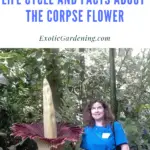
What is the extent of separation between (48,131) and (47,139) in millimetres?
176

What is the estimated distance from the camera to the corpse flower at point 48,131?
8.69 feet

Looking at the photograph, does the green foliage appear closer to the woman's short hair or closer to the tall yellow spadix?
the woman's short hair

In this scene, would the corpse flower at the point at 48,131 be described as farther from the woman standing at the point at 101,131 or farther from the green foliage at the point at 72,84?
the green foliage at the point at 72,84

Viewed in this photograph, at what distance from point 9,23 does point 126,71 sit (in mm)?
2356

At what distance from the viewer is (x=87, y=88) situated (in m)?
5.20

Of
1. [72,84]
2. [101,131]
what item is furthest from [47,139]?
[72,84]

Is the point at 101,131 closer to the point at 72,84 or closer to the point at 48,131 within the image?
the point at 48,131

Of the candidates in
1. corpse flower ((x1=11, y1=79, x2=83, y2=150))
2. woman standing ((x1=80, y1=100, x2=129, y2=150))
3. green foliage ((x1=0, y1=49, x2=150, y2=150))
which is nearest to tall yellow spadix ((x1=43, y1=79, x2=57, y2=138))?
corpse flower ((x1=11, y1=79, x2=83, y2=150))

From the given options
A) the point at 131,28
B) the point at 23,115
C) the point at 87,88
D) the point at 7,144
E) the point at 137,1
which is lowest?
the point at 7,144

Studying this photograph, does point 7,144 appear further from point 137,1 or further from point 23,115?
point 137,1

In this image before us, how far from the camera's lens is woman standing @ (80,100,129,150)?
285 centimetres

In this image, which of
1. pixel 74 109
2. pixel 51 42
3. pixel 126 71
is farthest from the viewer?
pixel 126 71

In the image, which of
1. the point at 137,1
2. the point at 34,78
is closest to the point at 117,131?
the point at 137,1

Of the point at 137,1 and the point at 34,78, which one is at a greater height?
the point at 137,1
